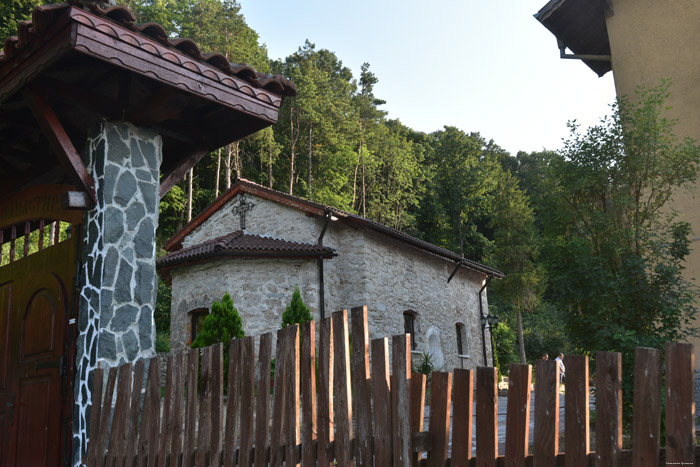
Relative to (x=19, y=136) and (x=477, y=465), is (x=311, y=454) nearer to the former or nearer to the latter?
(x=477, y=465)

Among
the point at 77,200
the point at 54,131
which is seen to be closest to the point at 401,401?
the point at 77,200

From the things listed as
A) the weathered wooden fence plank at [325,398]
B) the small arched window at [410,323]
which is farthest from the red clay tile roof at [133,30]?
the small arched window at [410,323]

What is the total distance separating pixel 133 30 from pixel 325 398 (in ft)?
10.2

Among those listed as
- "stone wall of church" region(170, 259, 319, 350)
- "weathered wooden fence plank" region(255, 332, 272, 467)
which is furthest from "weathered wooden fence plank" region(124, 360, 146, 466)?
"stone wall of church" region(170, 259, 319, 350)

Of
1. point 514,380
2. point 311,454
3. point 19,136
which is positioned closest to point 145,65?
point 19,136

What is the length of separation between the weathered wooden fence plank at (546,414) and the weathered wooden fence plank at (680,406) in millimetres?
351

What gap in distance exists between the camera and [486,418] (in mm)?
2172

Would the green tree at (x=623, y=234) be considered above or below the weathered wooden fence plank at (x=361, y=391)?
above

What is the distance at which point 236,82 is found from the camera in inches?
188

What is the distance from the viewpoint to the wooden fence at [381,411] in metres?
1.80

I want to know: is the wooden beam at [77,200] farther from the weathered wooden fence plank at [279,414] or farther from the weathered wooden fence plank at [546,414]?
the weathered wooden fence plank at [546,414]

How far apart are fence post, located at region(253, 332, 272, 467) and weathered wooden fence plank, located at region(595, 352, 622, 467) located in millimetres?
Answer: 1484

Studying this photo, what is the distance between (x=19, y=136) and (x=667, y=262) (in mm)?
7635

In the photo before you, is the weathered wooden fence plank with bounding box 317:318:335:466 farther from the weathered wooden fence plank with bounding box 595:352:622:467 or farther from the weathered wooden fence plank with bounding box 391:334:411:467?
the weathered wooden fence plank with bounding box 595:352:622:467
